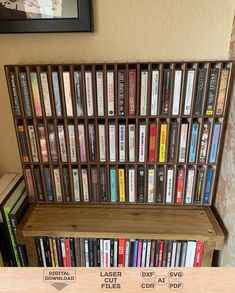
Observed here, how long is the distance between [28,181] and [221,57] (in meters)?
0.94

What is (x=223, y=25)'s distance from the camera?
96cm

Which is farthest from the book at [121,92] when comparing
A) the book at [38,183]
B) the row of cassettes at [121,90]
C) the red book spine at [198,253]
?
the red book spine at [198,253]

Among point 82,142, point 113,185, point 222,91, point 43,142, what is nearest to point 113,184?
point 113,185

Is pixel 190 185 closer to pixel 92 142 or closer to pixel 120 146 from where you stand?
pixel 120 146

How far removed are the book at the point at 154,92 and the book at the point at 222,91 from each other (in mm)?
226

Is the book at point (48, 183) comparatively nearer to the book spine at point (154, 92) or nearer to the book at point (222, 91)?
the book spine at point (154, 92)

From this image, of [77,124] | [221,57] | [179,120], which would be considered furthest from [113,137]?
[221,57]

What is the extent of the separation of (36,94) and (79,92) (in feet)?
0.54

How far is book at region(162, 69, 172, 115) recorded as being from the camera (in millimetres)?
919

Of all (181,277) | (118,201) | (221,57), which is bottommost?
(118,201)

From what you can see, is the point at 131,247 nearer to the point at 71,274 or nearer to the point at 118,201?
the point at 118,201

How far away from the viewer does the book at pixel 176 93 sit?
92cm

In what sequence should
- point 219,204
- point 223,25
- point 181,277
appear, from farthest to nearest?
point 219,204 < point 223,25 < point 181,277

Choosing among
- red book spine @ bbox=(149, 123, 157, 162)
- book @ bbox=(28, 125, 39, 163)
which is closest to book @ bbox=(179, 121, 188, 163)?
red book spine @ bbox=(149, 123, 157, 162)
